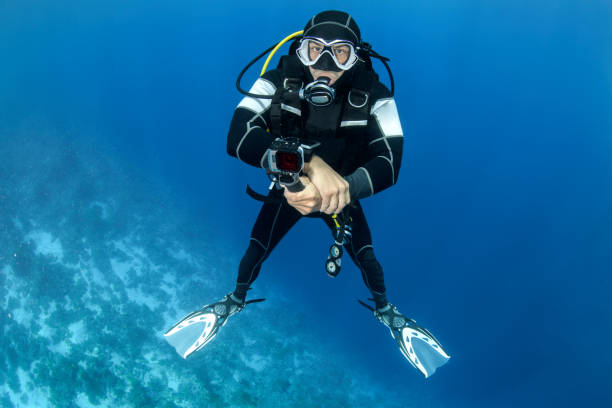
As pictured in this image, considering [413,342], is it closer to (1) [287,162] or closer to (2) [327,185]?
(2) [327,185]

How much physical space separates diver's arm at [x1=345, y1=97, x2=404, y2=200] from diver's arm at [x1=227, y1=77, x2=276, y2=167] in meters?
0.55

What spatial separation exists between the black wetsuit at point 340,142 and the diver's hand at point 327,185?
110 mm

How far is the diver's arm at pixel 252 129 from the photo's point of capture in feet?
6.51

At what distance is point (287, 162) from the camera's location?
173 cm

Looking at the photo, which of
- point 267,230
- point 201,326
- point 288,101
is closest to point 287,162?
point 288,101

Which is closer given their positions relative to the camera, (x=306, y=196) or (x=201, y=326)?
(x=306, y=196)

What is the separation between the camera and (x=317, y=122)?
2.40 m

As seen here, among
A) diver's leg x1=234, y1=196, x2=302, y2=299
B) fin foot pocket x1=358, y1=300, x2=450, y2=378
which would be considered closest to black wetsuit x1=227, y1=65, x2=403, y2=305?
diver's leg x1=234, y1=196, x2=302, y2=299

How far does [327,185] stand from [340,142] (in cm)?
78

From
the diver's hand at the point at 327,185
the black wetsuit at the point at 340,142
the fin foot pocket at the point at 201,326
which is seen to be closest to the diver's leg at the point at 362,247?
the black wetsuit at the point at 340,142

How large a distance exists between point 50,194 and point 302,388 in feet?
24.5

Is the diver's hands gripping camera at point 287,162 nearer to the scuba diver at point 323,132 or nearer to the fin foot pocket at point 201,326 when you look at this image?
the scuba diver at point 323,132

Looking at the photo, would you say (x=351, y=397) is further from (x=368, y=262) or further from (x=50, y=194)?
(x=50, y=194)

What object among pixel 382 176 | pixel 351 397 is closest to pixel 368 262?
pixel 382 176
